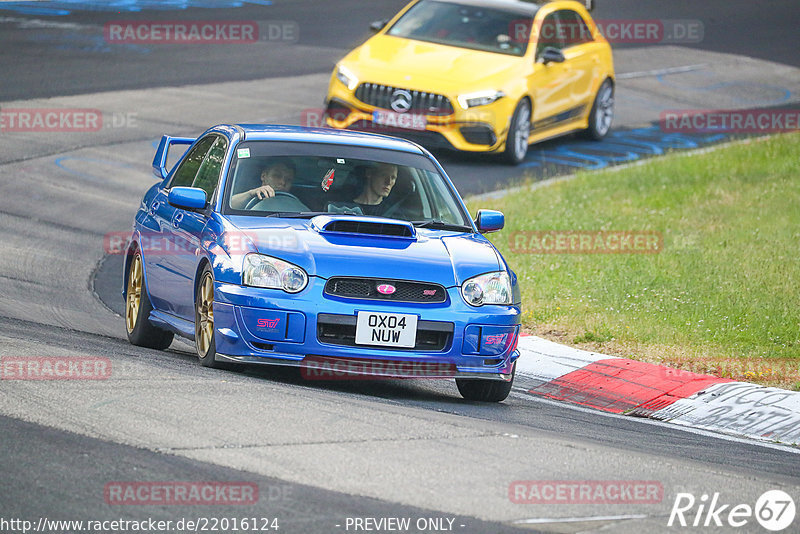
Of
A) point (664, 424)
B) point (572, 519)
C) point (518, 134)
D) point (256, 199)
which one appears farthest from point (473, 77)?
point (572, 519)

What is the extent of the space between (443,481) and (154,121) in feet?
44.9

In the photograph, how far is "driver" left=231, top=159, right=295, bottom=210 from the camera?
913 centimetres

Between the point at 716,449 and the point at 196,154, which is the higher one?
the point at 196,154

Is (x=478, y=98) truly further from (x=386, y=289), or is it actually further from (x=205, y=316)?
(x=386, y=289)

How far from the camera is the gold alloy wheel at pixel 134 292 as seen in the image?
1022cm

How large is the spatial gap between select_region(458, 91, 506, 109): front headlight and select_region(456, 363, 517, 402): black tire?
9107 millimetres

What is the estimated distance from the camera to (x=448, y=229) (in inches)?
366

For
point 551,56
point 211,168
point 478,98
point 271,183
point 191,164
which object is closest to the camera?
point 271,183

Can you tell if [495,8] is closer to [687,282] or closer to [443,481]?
[687,282]

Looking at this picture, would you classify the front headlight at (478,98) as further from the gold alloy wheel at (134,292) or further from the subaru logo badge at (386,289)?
the subaru logo badge at (386,289)

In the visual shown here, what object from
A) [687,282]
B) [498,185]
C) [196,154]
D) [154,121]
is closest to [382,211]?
[196,154]

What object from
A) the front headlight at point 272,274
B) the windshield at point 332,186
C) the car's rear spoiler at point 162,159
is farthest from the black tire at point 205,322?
the car's rear spoiler at point 162,159

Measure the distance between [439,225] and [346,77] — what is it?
9280mm

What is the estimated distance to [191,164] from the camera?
33.7 ft
